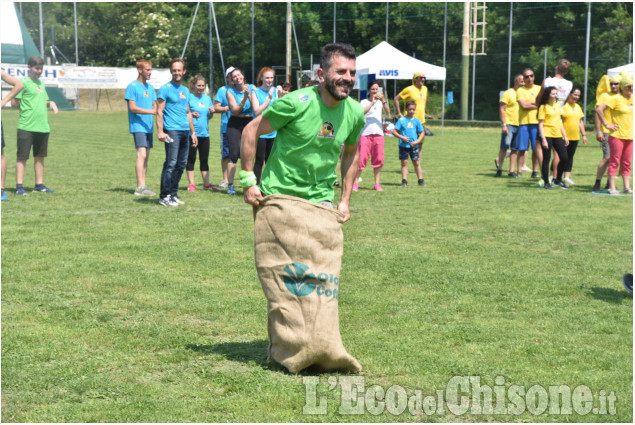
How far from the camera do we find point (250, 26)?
56.2 meters

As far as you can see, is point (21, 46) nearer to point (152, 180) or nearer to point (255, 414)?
point (152, 180)

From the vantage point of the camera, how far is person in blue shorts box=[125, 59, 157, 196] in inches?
489

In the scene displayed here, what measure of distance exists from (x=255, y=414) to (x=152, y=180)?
39.0 feet

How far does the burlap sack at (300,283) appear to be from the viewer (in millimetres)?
4887

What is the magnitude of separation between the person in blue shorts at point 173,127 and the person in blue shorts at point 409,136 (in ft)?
14.9

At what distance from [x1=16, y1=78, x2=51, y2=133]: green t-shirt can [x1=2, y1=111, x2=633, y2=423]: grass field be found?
132cm

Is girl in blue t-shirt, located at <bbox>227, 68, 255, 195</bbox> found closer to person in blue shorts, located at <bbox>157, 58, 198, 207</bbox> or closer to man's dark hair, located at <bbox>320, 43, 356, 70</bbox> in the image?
person in blue shorts, located at <bbox>157, 58, 198, 207</bbox>

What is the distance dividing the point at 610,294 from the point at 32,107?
372 inches

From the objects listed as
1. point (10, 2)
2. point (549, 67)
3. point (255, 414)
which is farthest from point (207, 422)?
point (10, 2)

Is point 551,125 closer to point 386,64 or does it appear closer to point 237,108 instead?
point 237,108

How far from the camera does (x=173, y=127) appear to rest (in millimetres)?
11844

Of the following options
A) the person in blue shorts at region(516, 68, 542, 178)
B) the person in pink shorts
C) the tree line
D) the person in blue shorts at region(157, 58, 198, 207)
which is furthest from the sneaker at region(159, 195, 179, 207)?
the tree line

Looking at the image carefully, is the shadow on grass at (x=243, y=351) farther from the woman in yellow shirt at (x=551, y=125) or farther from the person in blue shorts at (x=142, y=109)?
the woman in yellow shirt at (x=551, y=125)

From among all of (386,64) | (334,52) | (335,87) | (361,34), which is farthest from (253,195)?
(361,34)
